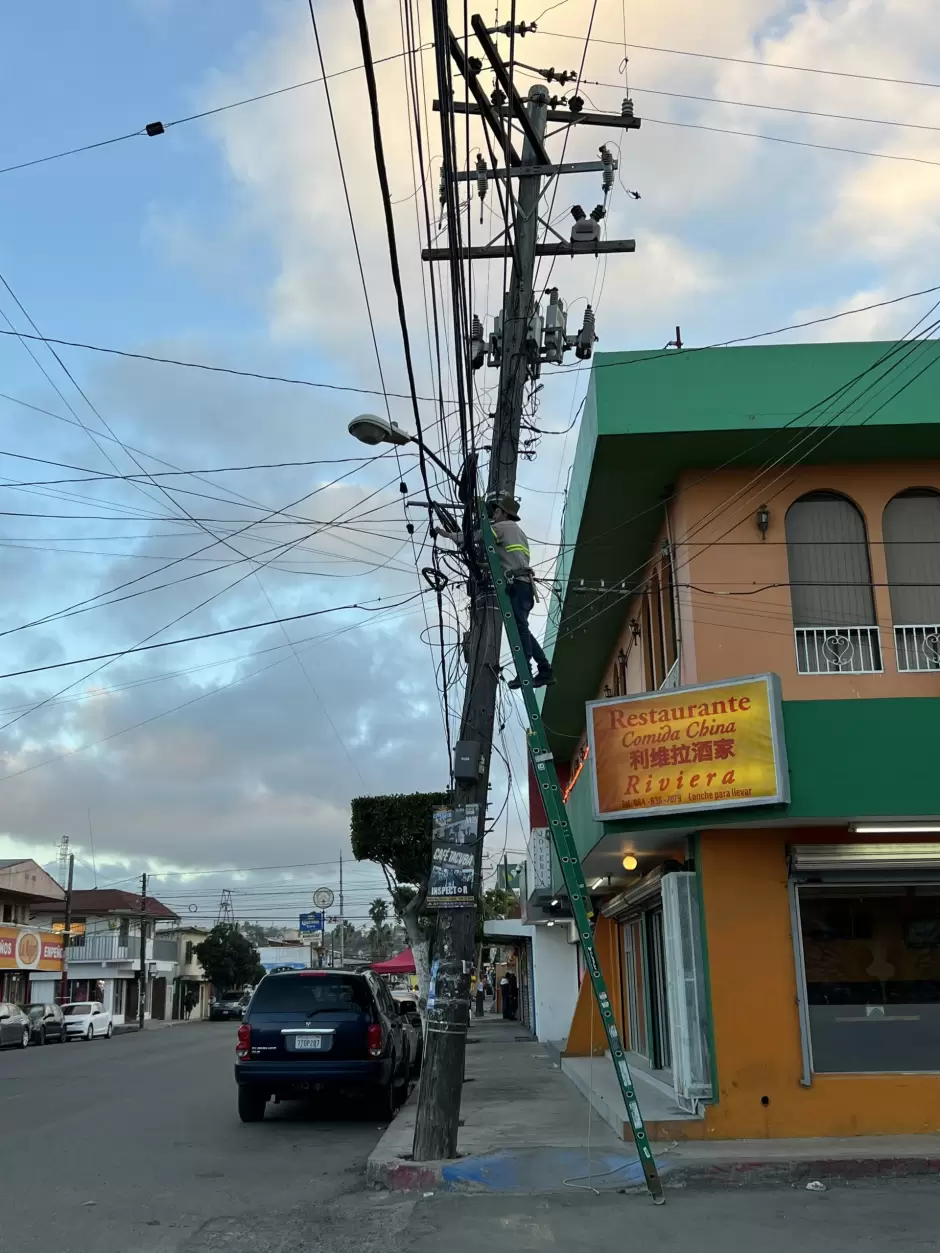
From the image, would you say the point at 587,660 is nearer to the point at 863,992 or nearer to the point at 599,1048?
the point at 599,1048

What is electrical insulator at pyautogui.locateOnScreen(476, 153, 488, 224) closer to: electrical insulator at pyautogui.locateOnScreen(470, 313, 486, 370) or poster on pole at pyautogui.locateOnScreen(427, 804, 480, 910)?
electrical insulator at pyautogui.locateOnScreen(470, 313, 486, 370)

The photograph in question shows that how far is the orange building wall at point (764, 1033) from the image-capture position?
1017cm

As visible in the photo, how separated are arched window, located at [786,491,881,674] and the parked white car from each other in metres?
38.1

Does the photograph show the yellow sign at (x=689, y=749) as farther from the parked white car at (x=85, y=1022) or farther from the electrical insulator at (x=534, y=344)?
the parked white car at (x=85, y=1022)

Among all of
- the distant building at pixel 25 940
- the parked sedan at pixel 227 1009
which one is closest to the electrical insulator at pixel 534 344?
the distant building at pixel 25 940

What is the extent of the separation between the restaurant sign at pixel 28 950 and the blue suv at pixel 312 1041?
37.4 meters

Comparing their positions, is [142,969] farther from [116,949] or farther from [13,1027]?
[13,1027]

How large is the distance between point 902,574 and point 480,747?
507 centimetres

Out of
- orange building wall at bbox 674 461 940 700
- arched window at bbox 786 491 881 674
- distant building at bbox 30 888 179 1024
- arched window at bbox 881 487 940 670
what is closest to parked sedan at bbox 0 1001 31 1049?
distant building at bbox 30 888 179 1024

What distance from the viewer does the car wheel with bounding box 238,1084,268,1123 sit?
1359cm

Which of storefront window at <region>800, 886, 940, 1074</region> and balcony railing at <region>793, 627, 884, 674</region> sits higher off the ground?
balcony railing at <region>793, 627, 884, 674</region>

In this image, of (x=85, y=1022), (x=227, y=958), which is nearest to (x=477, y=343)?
(x=85, y=1022)

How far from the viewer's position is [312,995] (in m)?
13.6

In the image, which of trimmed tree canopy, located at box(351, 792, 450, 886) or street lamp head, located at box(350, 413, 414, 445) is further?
trimmed tree canopy, located at box(351, 792, 450, 886)
